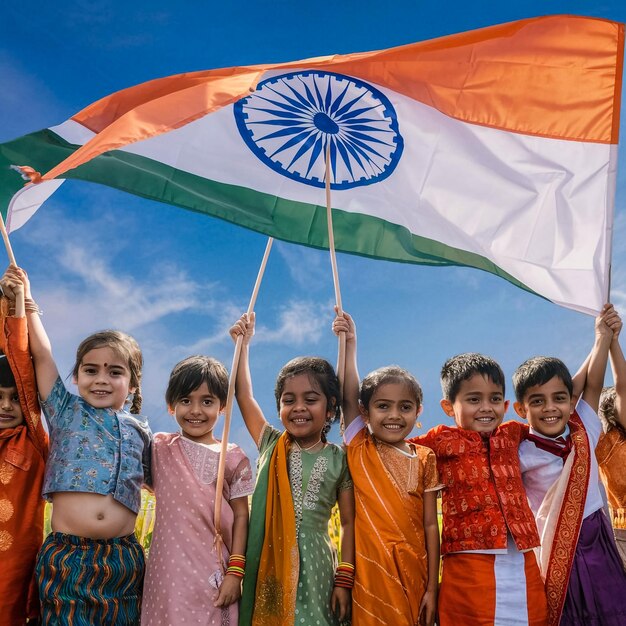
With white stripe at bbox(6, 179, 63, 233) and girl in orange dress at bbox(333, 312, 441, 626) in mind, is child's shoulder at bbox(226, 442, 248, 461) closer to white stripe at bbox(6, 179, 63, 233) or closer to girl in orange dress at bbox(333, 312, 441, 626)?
girl in orange dress at bbox(333, 312, 441, 626)

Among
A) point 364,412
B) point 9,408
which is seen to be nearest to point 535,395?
point 364,412

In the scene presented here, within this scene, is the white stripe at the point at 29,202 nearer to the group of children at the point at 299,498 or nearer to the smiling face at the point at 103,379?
the group of children at the point at 299,498

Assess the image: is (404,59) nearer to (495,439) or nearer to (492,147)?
(492,147)

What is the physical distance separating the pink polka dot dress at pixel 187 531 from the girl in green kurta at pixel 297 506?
0.48ft

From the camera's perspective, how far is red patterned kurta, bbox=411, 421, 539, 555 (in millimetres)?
3527

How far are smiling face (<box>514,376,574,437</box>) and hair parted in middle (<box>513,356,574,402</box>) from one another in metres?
0.02

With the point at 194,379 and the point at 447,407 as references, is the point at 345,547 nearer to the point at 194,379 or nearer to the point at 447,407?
the point at 447,407

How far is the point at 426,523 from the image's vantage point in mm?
3598

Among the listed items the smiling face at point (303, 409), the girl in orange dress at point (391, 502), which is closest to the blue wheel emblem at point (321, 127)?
the girl in orange dress at point (391, 502)

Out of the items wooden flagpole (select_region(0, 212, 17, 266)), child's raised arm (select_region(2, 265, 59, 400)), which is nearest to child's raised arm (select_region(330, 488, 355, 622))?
child's raised arm (select_region(2, 265, 59, 400))

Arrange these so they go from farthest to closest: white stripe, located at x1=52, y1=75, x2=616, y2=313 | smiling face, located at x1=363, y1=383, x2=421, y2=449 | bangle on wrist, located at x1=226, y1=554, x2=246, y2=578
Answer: white stripe, located at x1=52, y1=75, x2=616, y2=313, smiling face, located at x1=363, y1=383, x2=421, y2=449, bangle on wrist, located at x1=226, y1=554, x2=246, y2=578

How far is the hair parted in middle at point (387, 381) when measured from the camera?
3842 millimetres

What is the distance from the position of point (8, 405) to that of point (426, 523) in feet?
7.31

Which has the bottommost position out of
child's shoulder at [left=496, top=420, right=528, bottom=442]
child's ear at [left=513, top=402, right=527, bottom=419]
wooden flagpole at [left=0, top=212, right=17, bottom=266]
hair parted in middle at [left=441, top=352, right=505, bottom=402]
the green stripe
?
child's shoulder at [left=496, top=420, right=528, bottom=442]
